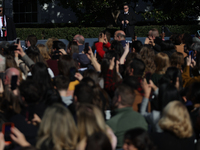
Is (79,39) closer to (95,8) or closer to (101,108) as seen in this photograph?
(101,108)

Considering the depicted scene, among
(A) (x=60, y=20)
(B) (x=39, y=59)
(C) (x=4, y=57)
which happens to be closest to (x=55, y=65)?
(B) (x=39, y=59)

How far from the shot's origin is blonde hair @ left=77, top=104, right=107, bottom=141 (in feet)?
10.2

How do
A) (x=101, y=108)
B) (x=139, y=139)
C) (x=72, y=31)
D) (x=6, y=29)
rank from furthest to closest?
(x=72, y=31)
(x=6, y=29)
(x=101, y=108)
(x=139, y=139)

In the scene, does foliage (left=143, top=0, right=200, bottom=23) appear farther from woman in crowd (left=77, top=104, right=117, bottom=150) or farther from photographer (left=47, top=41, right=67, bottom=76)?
woman in crowd (left=77, top=104, right=117, bottom=150)

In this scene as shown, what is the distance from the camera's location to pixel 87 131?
3.09 meters

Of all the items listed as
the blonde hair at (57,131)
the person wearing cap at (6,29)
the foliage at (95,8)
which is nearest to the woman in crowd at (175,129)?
the blonde hair at (57,131)

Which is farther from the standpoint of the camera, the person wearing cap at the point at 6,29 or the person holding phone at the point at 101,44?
the person wearing cap at the point at 6,29

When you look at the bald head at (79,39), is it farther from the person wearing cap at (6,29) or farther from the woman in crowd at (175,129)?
the woman in crowd at (175,129)

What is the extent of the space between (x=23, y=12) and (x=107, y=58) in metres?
18.3

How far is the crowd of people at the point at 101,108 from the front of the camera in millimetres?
3014

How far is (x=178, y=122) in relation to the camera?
11.1 ft

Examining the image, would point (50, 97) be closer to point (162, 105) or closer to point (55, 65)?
point (162, 105)

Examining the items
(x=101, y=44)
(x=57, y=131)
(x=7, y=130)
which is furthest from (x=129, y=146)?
(x=101, y=44)

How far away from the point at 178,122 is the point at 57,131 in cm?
116
